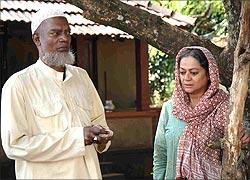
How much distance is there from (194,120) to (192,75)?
27 centimetres

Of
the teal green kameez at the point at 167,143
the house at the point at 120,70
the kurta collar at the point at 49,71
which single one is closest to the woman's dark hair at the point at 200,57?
the teal green kameez at the point at 167,143

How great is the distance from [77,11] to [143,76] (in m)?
1.84

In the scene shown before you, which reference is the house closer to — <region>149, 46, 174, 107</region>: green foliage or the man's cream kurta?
<region>149, 46, 174, 107</region>: green foliage

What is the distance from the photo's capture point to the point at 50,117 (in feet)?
11.0

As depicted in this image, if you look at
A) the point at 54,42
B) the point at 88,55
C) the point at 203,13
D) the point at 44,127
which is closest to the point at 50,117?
the point at 44,127

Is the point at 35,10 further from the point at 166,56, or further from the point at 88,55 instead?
the point at 166,56

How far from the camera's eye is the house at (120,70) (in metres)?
9.97

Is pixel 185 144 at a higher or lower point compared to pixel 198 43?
lower

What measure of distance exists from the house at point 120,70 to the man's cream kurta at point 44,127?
605cm

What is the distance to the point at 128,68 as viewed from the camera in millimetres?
11367

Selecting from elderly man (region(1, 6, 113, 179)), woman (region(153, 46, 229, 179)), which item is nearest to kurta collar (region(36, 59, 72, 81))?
elderly man (region(1, 6, 113, 179))

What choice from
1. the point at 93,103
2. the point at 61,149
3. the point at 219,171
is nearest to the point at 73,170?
the point at 61,149

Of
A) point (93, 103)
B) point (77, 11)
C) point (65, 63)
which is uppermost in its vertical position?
point (77, 11)

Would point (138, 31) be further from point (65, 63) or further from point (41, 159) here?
point (41, 159)
